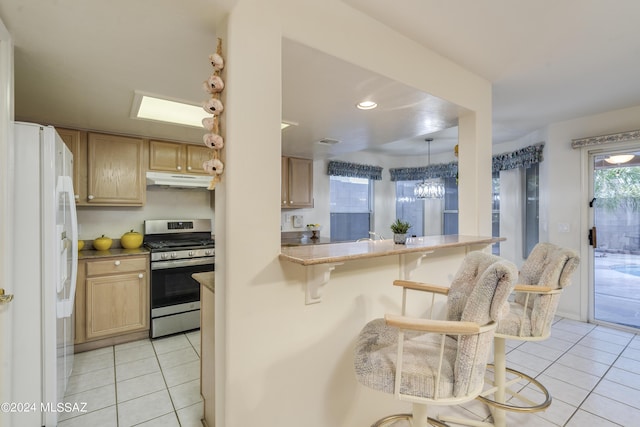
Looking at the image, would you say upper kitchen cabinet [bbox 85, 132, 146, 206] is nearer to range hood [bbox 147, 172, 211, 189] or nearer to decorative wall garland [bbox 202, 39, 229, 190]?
range hood [bbox 147, 172, 211, 189]

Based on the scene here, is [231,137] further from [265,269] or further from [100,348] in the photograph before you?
[100,348]

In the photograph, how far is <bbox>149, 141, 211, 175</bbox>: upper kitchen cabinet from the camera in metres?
3.38

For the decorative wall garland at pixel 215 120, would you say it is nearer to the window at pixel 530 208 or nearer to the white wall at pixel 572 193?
the white wall at pixel 572 193

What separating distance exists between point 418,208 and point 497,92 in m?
3.19

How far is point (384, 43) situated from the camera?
1.75 m

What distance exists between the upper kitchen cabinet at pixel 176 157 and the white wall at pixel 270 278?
2298 mm

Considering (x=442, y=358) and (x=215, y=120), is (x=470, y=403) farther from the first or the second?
(x=215, y=120)

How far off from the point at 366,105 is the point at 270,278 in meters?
1.63

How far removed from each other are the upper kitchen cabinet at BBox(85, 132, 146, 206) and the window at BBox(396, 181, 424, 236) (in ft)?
14.5

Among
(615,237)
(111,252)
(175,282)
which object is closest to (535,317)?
(615,237)

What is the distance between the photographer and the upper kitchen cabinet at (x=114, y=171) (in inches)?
120

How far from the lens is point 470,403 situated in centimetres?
205

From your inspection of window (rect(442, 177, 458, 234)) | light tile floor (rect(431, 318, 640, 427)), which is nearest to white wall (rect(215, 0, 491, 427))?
light tile floor (rect(431, 318, 640, 427))

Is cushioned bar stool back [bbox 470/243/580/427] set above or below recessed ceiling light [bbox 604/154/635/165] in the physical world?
below
